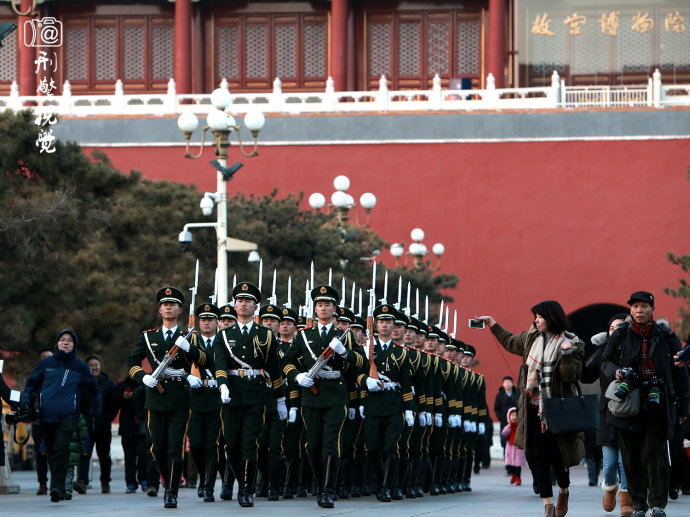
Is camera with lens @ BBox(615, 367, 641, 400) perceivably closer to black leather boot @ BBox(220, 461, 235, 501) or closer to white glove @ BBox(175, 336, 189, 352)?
white glove @ BBox(175, 336, 189, 352)

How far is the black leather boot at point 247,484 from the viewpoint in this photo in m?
10.1

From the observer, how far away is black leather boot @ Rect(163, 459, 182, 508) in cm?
1009

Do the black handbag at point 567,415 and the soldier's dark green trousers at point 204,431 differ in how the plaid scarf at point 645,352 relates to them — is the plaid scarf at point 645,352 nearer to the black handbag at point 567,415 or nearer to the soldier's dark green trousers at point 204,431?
the black handbag at point 567,415

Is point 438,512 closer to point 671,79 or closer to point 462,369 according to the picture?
point 462,369

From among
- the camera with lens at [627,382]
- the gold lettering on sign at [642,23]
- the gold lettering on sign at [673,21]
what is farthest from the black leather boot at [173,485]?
the gold lettering on sign at [673,21]

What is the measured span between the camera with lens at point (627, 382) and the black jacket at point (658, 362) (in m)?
0.11

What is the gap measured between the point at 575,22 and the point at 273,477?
19637 millimetres

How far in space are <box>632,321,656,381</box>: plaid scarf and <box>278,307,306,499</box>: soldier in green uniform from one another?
339 cm

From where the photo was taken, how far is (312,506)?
10.4 m

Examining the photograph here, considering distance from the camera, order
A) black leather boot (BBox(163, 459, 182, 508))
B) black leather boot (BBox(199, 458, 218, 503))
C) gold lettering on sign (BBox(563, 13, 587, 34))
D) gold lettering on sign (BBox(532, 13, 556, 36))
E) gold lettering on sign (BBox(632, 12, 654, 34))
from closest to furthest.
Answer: black leather boot (BBox(163, 459, 182, 508)) → black leather boot (BBox(199, 458, 218, 503)) → gold lettering on sign (BBox(632, 12, 654, 34)) → gold lettering on sign (BBox(563, 13, 587, 34)) → gold lettering on sign (BBox(532, 13, 556, 36))

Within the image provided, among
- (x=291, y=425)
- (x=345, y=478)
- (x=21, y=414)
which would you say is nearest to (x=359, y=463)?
(x=345, y=478)

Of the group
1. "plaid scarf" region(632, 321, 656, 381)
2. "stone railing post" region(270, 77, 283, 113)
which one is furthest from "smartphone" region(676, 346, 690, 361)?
"stone railing post" region(270, 77, 283, 113)

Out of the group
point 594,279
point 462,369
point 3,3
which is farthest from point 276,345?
point 3,3

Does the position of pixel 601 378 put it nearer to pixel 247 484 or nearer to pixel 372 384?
pixel 372 384
